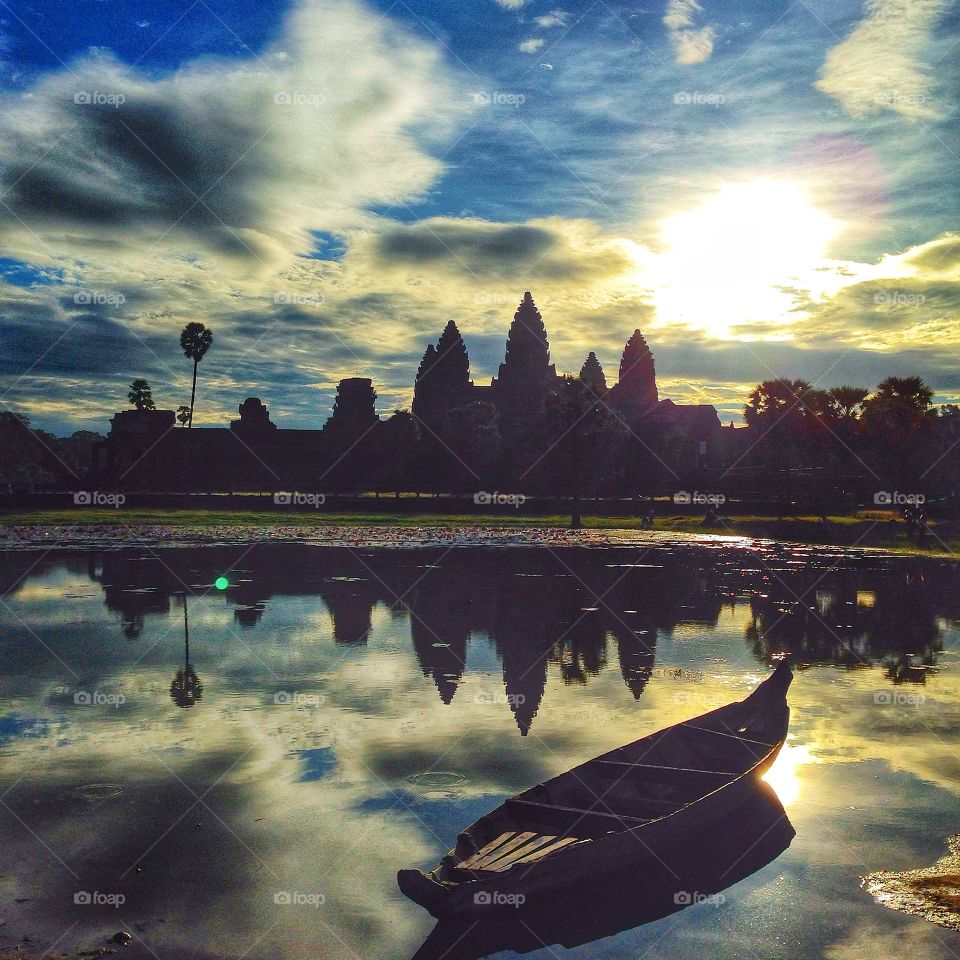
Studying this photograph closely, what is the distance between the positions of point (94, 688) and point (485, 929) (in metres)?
10.9

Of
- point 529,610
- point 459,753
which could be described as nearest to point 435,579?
point 529,610

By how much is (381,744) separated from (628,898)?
17.8 ft

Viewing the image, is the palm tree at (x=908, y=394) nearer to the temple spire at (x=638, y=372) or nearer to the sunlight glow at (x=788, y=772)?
the temple spire at (x=638, y=372)

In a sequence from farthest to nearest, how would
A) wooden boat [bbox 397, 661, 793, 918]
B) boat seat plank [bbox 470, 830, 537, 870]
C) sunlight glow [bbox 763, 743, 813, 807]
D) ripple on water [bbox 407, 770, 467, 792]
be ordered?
sunlight glow [bbox 763, 743, 813, 807] → ripple on water [bbox 407, 770, 467, 792] → boat seat plank [bbox 470, 830, 537, 870] → wooden boat [bbox 397, 661, 793, 918]

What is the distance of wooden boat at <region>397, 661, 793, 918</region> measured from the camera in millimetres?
7980

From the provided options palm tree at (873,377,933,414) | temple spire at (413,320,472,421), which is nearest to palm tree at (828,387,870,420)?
palm tree at (873,377,933,414)

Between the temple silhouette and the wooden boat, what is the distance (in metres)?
55.5

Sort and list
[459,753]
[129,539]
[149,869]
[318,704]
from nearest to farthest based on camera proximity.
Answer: [149,869], [459,753], [318,704], [129,539]

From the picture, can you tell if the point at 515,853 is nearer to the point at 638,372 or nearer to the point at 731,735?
the point at 731,735

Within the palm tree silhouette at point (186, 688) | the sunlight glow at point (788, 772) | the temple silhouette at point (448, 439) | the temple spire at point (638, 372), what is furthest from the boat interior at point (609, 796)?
the temple spire at point (638, 372)

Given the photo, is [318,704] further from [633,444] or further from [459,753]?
[633,444]

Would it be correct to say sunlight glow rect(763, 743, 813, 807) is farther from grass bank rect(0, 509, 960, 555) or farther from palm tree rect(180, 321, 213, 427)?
palm tree rect(180, 321, 213, 427)

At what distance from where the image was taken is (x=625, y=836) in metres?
8.84

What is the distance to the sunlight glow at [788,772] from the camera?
39.4ft
